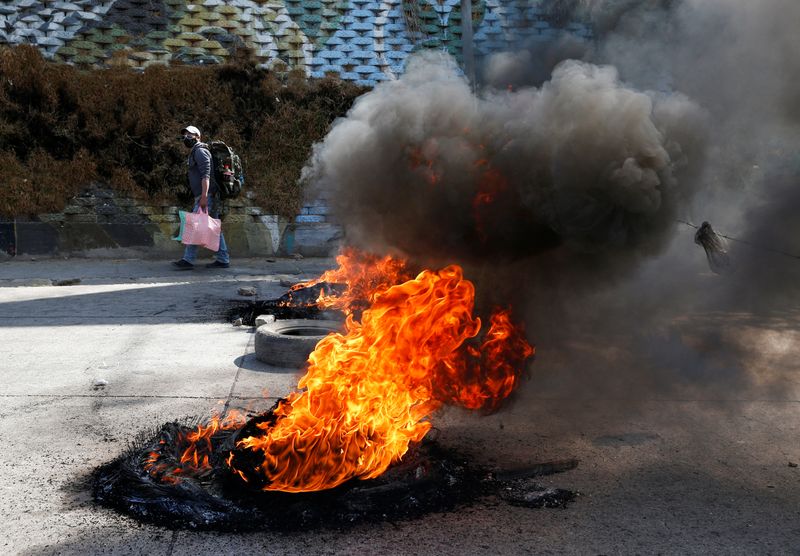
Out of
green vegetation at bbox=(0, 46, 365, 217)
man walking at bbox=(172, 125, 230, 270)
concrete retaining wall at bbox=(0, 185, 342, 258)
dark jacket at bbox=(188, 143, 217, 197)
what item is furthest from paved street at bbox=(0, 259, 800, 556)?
green vegetation at bbox=(0, 46, 365, 217)

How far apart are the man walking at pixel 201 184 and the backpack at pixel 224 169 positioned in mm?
98

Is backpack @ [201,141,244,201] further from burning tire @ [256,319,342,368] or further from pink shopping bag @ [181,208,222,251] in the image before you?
burning tire @ [256,319,342,368]

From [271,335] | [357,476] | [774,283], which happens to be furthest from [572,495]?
[271,335]

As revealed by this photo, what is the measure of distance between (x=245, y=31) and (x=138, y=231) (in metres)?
4.68

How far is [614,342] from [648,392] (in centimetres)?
43

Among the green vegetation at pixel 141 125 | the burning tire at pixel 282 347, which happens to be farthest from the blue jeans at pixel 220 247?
the burning tire at pixel 282 347

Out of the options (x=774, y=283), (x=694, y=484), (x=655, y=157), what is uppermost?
(x=655, y=157)

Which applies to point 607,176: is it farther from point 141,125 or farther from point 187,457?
point 141,125

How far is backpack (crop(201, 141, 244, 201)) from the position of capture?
10.0 metres

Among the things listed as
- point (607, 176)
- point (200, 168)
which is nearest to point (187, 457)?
point (607, 176)

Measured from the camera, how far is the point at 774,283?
4406 millimetres

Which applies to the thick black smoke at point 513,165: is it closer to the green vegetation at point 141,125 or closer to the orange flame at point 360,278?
the orange flame at point 360,278

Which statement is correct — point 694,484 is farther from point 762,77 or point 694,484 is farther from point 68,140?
point 68,140

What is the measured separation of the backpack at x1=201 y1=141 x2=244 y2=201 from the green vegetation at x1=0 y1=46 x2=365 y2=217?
217 centimetres
